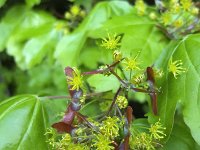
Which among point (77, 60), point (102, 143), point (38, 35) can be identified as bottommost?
point (102, 143)

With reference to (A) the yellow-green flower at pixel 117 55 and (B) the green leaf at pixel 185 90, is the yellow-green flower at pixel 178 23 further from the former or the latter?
(A) the yellow-green flower at pixel 117 55

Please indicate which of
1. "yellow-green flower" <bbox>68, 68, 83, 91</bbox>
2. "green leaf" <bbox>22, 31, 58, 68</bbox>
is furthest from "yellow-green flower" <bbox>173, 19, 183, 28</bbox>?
"green leaf" <bbox>22, 31, 58, 68</bbox>

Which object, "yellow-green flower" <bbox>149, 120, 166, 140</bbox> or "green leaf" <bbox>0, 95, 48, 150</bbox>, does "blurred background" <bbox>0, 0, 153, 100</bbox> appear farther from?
"yellow-green flower" <bbox>149, 120, 166, 140</bbox>

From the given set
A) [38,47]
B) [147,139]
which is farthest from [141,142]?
[38,47]

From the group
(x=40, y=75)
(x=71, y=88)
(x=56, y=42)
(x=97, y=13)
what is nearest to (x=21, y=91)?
(x=40, y=75)

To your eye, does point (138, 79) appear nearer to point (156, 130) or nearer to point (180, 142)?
point (156, 130)

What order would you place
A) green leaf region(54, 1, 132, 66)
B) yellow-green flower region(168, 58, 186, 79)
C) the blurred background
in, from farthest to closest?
the blurred background < green leaf region(54, 1, 132, 66) < yellow-green flower region(168, 58, 186, 79)
